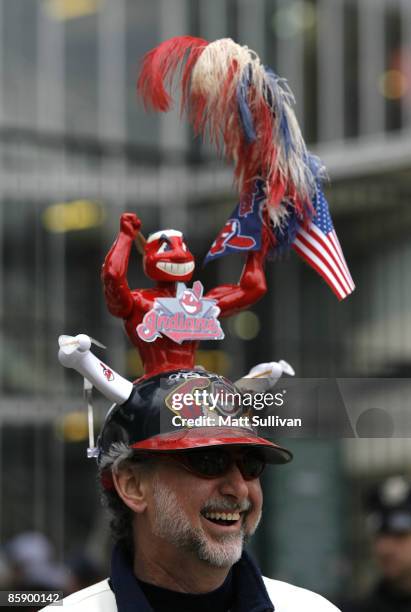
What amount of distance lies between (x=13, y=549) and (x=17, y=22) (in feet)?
16.8

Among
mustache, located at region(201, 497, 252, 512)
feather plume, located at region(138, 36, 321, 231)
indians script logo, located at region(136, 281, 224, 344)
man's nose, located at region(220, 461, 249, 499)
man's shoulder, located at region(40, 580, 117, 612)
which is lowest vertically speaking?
man's shoulder, located at region(40, 580, 117, 612)

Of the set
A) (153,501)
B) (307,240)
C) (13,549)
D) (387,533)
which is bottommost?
(13,549)

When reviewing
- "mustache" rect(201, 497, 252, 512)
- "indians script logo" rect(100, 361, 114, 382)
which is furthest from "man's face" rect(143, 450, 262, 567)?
"indians script logo" rect(100, 361, 114, 382)

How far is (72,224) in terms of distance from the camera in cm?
1268

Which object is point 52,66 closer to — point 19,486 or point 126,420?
point 19,486

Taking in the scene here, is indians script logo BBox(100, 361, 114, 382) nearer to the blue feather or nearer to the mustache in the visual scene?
the mustache

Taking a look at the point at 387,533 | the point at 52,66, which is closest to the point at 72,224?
the point at 52,66

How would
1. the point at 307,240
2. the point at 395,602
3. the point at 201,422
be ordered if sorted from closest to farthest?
1. the point at 201,422
2. the point at 307,240
3. the point at 395,602

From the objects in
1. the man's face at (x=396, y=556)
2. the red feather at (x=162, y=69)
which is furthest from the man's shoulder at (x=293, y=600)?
the man's face at (x=396, y=556)

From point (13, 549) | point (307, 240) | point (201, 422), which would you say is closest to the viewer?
point (201, 422)

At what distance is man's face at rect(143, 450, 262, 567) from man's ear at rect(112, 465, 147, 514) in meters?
0.06

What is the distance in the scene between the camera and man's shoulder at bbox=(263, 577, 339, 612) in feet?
13.5

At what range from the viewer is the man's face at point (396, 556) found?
5.70 m

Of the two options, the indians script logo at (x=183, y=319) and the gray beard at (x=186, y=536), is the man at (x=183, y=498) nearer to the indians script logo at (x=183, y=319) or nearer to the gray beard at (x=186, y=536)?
the gray beard at (x=186, y=536)
